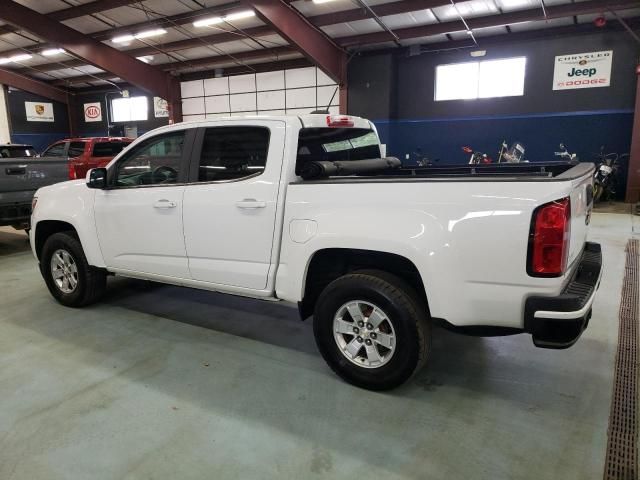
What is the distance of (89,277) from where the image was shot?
4.01 m

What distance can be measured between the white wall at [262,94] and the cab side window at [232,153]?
38.9 ft

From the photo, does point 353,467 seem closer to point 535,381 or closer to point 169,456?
point 169,456

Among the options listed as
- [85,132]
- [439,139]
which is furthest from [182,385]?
[85,132]

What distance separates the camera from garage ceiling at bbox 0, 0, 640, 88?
432 inches

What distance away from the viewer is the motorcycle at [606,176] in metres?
11.0

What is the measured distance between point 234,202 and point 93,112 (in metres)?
22.9

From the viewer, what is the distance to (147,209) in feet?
11.2

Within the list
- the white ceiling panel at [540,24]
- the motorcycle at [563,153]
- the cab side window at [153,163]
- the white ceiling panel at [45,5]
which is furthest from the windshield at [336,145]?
the white ceiling panel at [45,5]

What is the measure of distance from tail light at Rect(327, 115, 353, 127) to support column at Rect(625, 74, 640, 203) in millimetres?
11095

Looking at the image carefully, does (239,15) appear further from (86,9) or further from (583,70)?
(583,70)

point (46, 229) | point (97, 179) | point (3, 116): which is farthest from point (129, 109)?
point (97, 179)

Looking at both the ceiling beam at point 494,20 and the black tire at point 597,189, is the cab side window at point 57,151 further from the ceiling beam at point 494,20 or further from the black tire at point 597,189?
the black tire at point 597,189

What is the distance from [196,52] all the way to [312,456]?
16502 mm

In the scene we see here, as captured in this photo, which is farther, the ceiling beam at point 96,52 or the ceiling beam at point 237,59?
the ceiling beam at point 237,59
